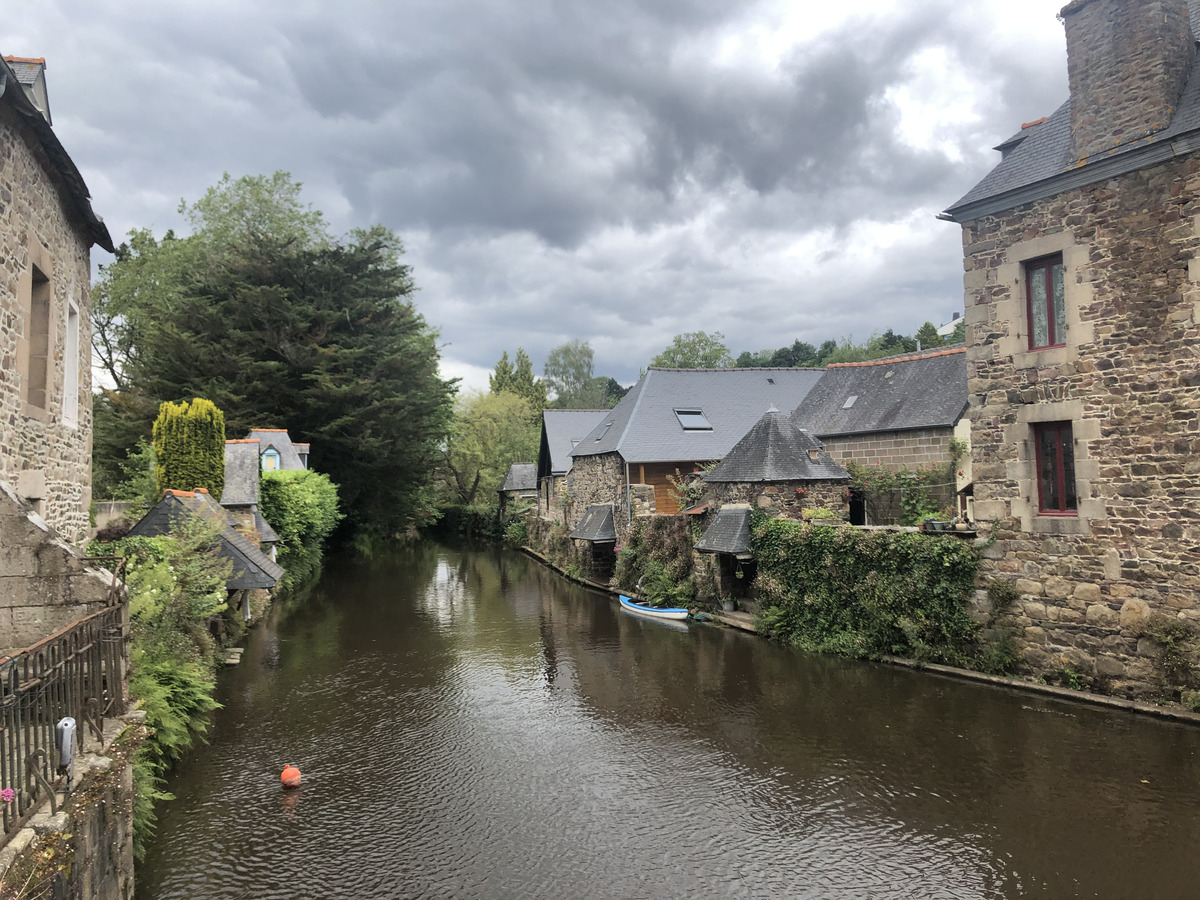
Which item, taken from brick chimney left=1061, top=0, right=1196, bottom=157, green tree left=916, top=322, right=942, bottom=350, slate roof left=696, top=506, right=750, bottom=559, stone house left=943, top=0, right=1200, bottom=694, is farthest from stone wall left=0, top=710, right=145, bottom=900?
green tree left=916, top=322, right=942, bottom=350

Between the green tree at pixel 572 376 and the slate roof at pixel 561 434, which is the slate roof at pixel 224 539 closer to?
the slate roof at pixel 561 434

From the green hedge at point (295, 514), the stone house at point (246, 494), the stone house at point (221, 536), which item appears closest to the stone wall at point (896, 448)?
the stone house at point (221, 536)

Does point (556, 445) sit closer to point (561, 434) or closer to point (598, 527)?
point (561, 434)

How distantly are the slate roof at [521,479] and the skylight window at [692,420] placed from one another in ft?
58.1

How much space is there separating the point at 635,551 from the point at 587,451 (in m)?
6.94

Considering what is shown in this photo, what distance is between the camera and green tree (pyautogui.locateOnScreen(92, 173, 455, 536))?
1177 inches

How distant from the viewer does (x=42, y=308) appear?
7898 millimetres

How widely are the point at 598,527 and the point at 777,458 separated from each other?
27.3 ft

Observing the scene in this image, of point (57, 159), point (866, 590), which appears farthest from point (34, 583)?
point (866, 590)

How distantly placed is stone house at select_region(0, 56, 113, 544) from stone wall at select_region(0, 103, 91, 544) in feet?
0.04

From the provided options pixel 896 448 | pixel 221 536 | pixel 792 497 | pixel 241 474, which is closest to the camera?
pixel 221 536

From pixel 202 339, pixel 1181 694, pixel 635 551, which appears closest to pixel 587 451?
pixel 635 551

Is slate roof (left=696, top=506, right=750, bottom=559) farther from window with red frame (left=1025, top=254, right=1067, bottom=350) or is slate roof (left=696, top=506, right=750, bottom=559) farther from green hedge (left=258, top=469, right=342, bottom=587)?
green hedge (left=258, top=469, right=342, bottom=587)

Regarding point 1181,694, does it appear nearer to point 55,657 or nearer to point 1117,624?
point 1117,624
